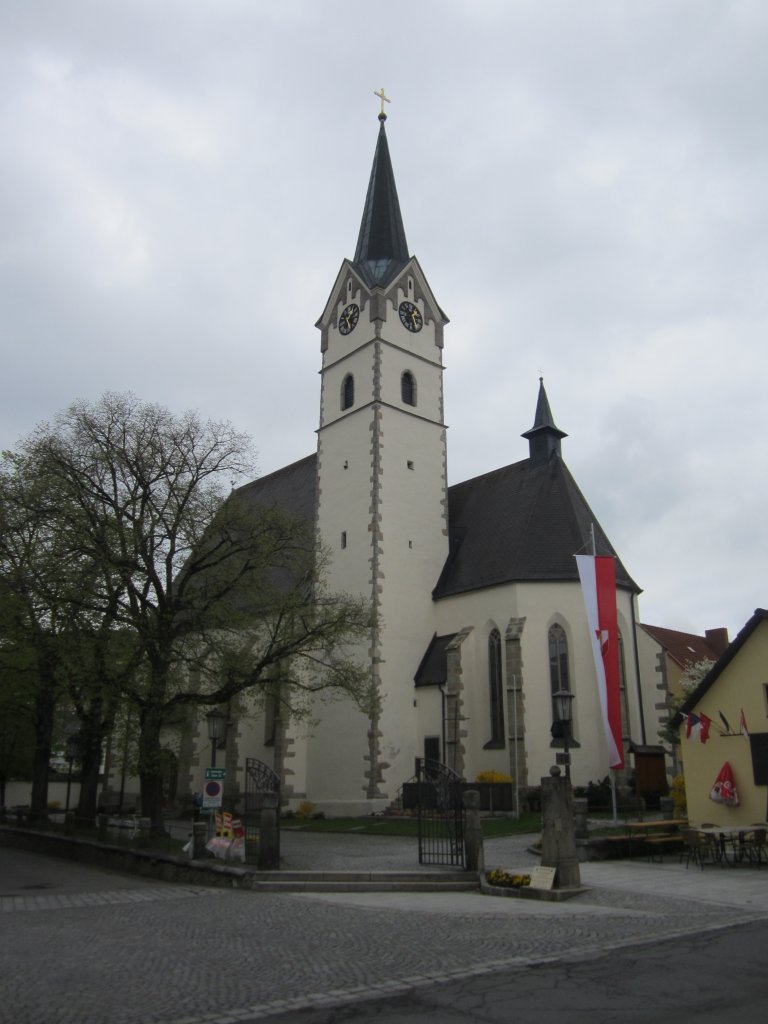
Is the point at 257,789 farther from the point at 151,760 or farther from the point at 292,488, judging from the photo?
the point at 292,488

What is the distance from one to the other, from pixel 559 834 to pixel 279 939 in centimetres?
535

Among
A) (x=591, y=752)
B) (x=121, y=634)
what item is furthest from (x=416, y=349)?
(x=121, y=634)

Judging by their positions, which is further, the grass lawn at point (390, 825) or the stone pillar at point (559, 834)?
the grass lawn at point (390, 825)

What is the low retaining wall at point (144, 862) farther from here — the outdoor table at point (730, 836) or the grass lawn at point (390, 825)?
the outdoor table at point (730, 836)

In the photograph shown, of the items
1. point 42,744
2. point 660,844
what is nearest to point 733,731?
point 660,844

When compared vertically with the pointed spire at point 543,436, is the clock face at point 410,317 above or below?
above

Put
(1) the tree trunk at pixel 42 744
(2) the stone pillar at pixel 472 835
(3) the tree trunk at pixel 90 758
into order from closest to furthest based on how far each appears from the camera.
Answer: (2) the stone pillar at pixel 472 835 → (3) the tree trunk at pixel 90 758 → (1) the tree trunk at pixel 42 744

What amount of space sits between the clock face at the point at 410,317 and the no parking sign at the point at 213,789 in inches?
962

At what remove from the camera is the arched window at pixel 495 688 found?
30.1m

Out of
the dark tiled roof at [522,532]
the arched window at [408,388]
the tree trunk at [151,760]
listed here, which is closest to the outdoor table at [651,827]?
the tree trunk at [151,760]

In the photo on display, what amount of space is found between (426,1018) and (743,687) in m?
14.8

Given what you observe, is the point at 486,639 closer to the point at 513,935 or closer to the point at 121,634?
the point at 121,634

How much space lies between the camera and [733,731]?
63.2ft

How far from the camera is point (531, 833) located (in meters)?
22.4
